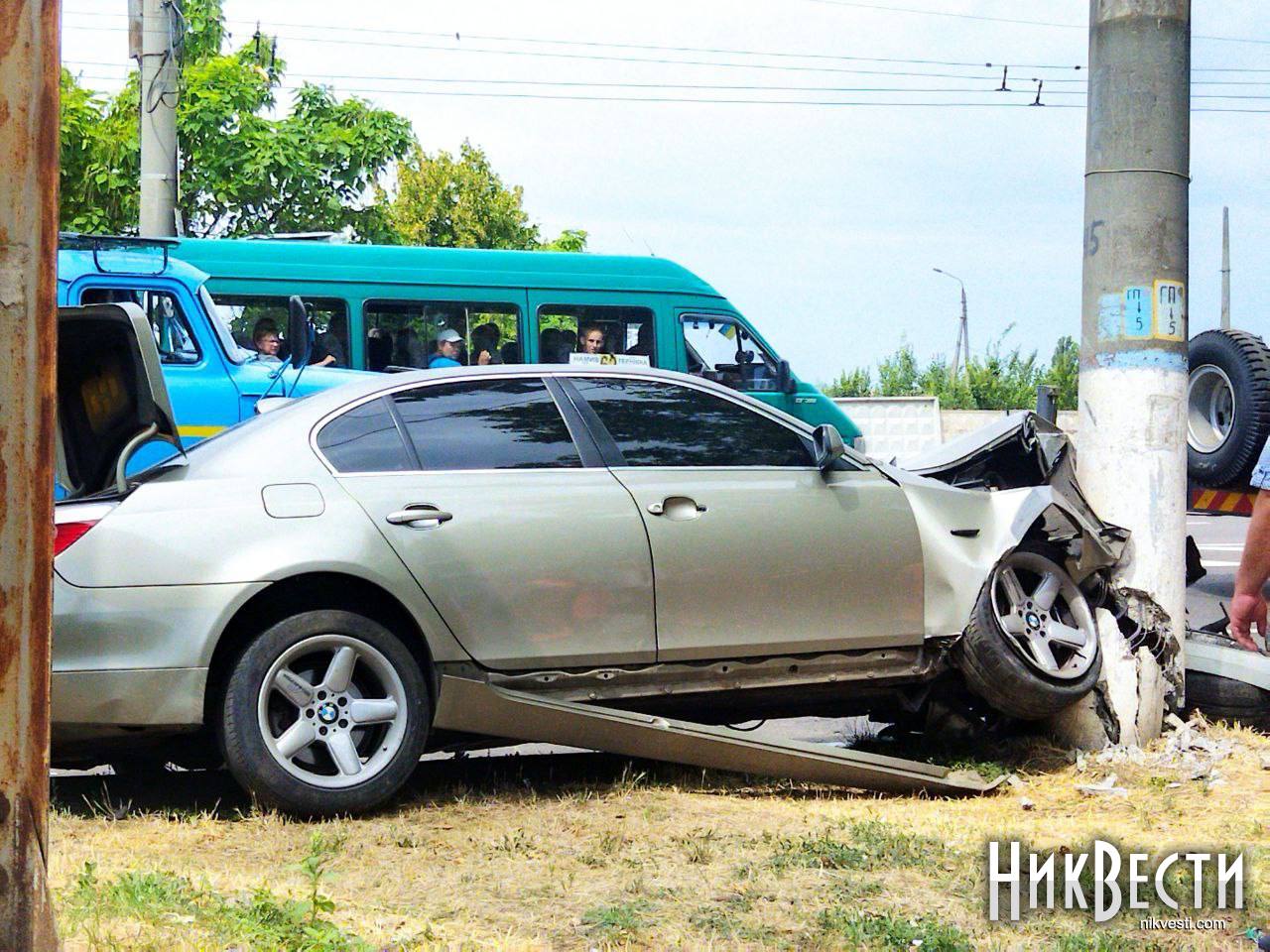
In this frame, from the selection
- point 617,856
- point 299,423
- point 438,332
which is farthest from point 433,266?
point 617,856

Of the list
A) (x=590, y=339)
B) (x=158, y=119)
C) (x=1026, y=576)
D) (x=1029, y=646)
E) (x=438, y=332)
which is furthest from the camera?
(x=590, y=339)

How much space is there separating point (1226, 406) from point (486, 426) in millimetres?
8043

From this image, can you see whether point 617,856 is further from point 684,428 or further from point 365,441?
point 684,428

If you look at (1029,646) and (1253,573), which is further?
(1253,573)

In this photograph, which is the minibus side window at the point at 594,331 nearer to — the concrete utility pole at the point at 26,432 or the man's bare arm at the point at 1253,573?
the man's bare arm at the point at 1253,573

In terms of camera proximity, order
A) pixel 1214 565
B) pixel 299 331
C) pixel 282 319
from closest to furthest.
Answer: pixel 299 331 < pixel 282 319 < pixel 1214 565

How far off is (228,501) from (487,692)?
43.6 inches

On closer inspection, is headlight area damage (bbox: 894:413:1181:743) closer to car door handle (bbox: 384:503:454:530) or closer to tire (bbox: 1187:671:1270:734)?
tire (bbox: 1187:671:1270:734)

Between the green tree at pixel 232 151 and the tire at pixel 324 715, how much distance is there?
16.5m

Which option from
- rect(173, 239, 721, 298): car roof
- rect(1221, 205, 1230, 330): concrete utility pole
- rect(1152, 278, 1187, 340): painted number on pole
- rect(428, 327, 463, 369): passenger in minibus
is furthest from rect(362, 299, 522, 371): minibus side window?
rect(1221, 205, 1230, 330): concrete utility pole

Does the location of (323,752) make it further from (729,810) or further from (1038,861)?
(1038,861)

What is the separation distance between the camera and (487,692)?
5324mm

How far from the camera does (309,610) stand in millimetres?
5262

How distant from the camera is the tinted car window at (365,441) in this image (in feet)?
17.9
